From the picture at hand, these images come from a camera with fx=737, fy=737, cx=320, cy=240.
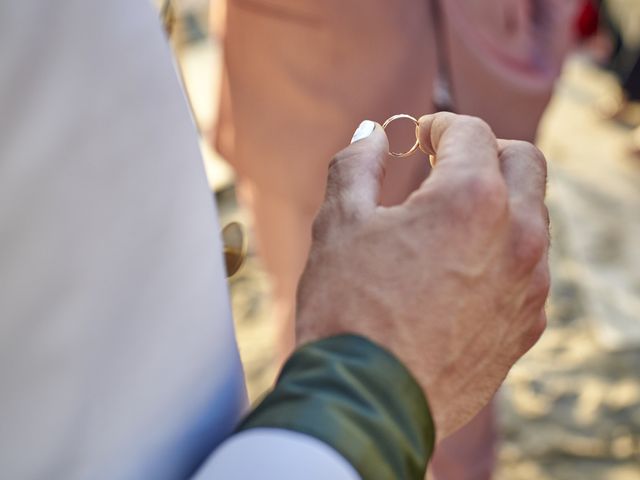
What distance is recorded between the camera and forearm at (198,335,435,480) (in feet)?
1.02

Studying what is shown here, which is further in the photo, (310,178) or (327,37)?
(310,178)

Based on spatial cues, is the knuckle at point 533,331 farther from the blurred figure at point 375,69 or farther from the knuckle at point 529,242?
the blurred figure at point 375,69

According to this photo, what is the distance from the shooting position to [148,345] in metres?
0.35

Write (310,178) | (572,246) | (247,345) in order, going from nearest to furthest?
1. (310,178)
2. (247,345)
3. (572,246)

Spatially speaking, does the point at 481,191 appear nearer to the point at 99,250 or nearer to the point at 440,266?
the point at 440,266

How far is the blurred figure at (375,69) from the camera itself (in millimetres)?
758

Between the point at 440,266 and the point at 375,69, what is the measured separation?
1.59 ft

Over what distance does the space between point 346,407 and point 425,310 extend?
2.4 inches

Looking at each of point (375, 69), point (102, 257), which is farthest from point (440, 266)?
point (375, 69)

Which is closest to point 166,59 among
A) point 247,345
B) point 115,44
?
point 115,44

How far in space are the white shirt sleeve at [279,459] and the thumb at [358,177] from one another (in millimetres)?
110

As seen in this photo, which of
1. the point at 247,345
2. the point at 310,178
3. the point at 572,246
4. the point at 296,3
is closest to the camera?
the point at 296,3

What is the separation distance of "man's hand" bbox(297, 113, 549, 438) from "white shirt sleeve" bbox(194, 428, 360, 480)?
2.1 inches

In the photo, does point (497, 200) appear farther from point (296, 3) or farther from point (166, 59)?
point (296, 3)
